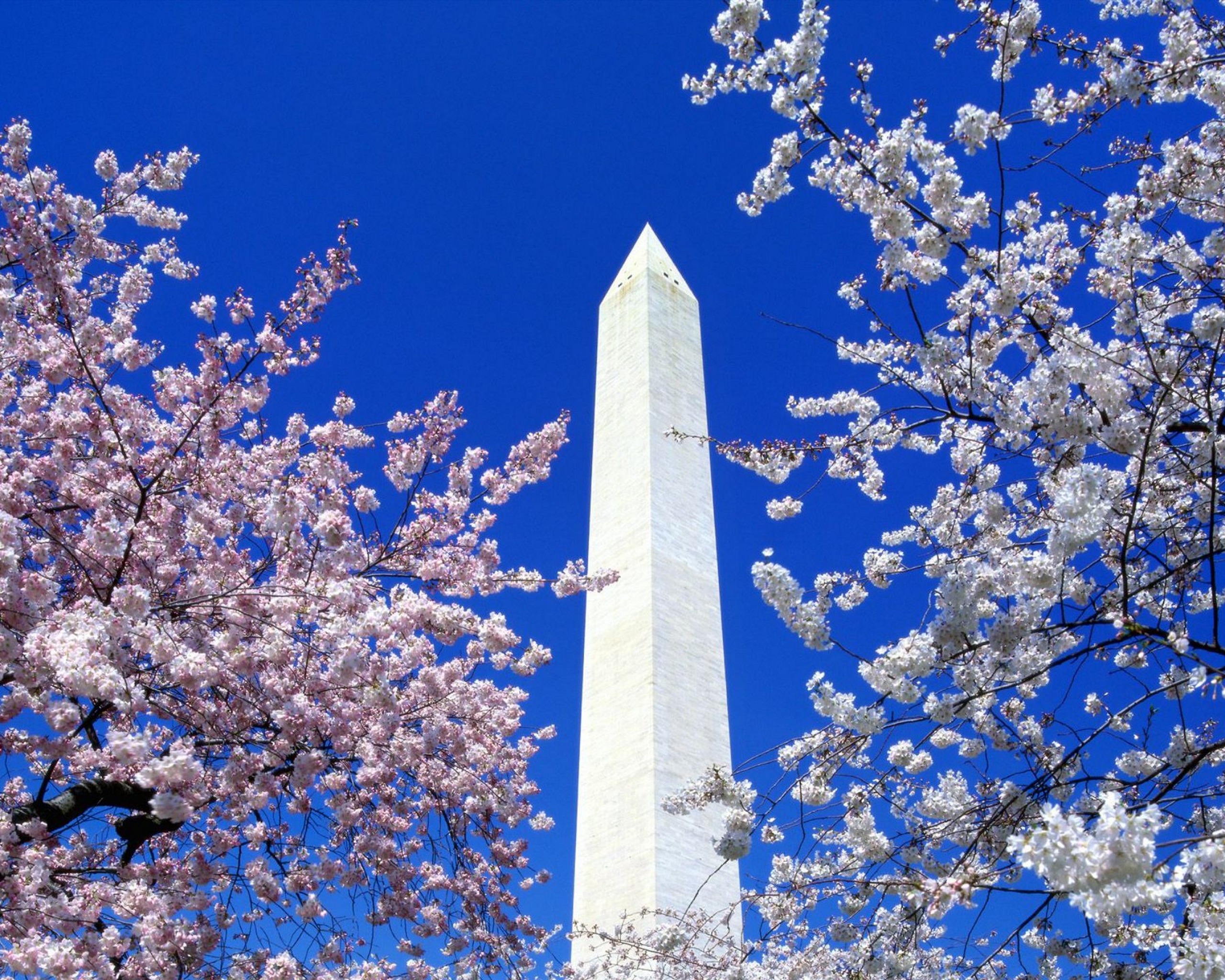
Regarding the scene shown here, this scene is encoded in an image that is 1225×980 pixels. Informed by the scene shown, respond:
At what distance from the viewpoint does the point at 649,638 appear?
1131 cm

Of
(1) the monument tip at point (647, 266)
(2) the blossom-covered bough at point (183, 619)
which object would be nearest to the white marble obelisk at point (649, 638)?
(1) the monument tip at point (647, 266)

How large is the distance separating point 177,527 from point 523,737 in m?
4.35

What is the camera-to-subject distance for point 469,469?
5.99 m

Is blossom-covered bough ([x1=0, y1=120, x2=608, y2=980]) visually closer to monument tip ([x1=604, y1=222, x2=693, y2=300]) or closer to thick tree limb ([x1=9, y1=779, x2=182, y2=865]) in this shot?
thick tree limb ([x1=9, y1=779, x2=182, y2=865])

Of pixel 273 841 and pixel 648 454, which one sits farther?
pixel 648 454

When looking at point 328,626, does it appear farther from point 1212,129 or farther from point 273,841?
point 1212,129

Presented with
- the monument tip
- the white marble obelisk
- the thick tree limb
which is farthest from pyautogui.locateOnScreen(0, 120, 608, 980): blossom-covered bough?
the monument tip

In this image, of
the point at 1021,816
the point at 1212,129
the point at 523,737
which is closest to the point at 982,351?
the point at 1212,129

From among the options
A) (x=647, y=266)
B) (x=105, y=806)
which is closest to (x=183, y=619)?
(x=105, y=806)

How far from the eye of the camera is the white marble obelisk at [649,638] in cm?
1021

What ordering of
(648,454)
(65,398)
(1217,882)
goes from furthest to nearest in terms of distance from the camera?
(648,454) < (65,398) < (1217,882)

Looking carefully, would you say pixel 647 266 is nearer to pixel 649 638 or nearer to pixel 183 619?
pixel 649 638

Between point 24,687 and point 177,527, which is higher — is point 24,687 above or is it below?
below

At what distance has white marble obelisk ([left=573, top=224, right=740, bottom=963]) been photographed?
402 inches
